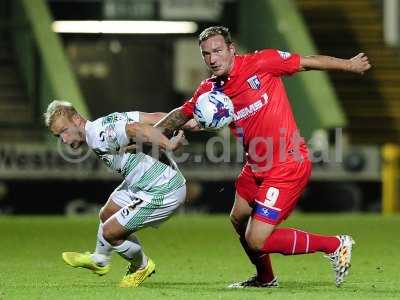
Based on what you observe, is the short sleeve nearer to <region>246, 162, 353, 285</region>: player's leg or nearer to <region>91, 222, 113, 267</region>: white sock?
<region>246, 162, 353, 285</region>: player's leg

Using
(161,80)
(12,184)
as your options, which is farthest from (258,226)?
(161,80)

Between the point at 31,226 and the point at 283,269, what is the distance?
6.50 meters

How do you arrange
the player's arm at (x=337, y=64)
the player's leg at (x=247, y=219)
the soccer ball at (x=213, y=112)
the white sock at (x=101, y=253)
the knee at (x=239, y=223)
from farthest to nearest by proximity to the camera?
the knee at (x=239, y=223)
the player's leg at (x=247, y=219)
the white sock at (x=101, y=253)
the player's arm at (x=337, y=64)
the soccer ball at (x=213, y=112)

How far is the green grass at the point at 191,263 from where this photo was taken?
32.6 ft

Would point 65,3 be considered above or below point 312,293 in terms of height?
above

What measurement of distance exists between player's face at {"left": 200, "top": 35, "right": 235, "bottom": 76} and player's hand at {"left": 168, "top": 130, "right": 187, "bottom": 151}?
22.5 inches

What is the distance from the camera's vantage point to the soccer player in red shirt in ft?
33.0

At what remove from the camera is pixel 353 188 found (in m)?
20.9

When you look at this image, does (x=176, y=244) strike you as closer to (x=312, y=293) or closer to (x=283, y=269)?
(x=283, y=269)

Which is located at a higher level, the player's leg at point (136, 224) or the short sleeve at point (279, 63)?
the short sleeve at point (279, 63)

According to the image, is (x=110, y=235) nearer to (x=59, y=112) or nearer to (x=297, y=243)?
(x=59, y=112)

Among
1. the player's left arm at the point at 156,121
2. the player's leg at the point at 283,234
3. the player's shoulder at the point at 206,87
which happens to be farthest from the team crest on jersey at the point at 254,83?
the player's leg at the point at 283,234

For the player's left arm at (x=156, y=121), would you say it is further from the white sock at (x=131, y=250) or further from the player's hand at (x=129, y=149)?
the white sock at (x=131, y=250)

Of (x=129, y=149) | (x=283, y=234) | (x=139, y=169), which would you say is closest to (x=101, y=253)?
(x=139, y=169)
